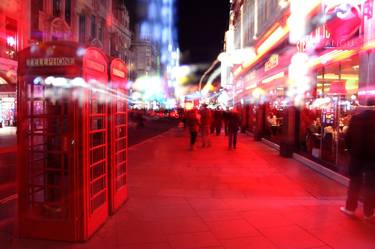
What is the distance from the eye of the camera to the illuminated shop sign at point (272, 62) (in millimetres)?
18622

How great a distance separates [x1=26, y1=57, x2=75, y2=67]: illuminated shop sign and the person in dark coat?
4.36 metres

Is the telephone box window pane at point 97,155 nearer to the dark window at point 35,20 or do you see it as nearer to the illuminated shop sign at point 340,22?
the illuminated shop sign at point 340,22

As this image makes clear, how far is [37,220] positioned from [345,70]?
890cm

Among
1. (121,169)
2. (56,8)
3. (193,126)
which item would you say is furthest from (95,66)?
(56,8)

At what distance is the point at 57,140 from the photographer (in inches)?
221

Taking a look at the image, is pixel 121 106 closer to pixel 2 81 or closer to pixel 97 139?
pixel 97 139

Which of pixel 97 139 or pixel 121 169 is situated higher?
pixel 97 139

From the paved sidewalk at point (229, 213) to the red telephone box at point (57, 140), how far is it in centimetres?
33

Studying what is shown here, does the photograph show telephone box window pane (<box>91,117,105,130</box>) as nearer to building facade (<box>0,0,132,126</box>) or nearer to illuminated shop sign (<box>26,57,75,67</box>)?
illuminated shop sign (<box>26,57,75,67</box>)

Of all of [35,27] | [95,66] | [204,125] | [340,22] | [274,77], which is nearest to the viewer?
[95,66]

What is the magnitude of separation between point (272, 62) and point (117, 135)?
13936 mm

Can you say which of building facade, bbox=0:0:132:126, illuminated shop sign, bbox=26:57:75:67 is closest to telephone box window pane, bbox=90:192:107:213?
illuminated shop sign, bbox=26:57:75:67

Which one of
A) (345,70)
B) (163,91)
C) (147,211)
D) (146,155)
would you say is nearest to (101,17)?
(146,155)

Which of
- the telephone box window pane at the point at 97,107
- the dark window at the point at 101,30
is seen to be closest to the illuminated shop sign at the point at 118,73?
the telephone box window pane at the point at 97,107
